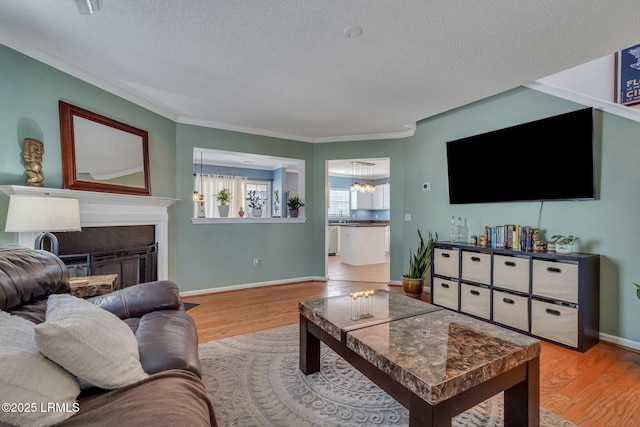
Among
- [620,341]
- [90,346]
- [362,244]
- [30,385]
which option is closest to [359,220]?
[362,244]

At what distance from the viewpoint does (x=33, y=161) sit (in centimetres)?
223

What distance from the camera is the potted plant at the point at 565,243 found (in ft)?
8.54

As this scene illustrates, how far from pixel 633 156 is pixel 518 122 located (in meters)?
0.97

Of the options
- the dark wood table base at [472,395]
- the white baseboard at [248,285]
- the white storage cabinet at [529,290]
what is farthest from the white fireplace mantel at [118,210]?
the white storage cabinet at [529,290]

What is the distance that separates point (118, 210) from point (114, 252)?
446mm

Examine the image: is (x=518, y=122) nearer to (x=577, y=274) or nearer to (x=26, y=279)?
→ (x=577, y=274)

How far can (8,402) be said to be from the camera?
719mm

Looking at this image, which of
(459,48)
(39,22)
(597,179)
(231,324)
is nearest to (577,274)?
(597,179)

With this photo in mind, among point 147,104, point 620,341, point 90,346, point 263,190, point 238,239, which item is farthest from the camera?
point 263,190

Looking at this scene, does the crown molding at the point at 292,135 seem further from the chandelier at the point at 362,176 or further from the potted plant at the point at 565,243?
the chandelier at the point at 362,176

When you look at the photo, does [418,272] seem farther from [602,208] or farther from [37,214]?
[37,214]

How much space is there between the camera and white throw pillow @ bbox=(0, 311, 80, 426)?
0.73 metres

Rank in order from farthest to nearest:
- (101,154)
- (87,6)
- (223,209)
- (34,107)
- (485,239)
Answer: (223,209) → (485,239) → (101,154) → (34,107) → (87,6)

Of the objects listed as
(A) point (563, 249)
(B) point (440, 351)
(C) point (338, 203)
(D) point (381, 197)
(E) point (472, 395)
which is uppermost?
(D) point (381, 197)
